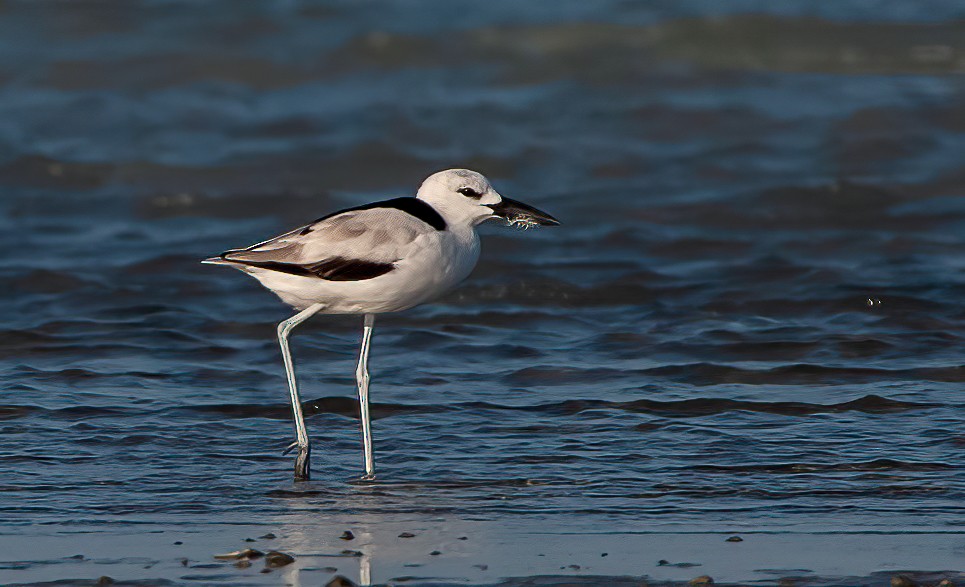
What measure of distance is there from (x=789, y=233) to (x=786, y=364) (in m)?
4.08

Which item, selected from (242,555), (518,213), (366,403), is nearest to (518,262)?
(518,213)

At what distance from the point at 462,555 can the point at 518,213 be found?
2204 mm

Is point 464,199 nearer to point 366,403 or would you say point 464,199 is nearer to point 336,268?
point 336,268

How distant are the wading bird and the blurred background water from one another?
0.80 meters

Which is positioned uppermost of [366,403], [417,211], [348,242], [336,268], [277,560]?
[417,211]

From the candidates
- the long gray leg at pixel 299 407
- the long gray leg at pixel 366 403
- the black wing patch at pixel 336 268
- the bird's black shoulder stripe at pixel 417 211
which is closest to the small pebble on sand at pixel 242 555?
the long gray leg at pixel 299 407

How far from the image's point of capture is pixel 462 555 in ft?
18.4

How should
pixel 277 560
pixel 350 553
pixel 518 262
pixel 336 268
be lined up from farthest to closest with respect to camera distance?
pixel 518 262 → pixel 336 268 → pixel 350 553 → pixel 277 560

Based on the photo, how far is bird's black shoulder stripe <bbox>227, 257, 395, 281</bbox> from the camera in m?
6.89

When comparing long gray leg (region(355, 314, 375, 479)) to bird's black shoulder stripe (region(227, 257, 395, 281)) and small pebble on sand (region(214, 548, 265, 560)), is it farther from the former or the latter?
small pebble on sand (region(214, 548, 265, 560))

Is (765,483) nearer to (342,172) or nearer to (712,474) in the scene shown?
(712,474)

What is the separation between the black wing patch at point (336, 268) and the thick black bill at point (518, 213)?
0.66m

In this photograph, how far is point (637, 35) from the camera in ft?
67.9

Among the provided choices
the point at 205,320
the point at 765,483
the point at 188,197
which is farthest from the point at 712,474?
the point at 188,197
